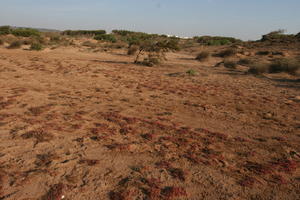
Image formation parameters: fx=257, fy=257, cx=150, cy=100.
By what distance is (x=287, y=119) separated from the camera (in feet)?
20.5

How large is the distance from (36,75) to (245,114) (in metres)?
8.31

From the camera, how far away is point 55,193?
10.4 feet

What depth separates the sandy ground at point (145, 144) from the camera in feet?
11.1

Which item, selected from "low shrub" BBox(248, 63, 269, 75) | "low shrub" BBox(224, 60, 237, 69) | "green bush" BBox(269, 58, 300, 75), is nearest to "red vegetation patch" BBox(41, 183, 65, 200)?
"low shrub" BBox(248, 63, 269, 75)

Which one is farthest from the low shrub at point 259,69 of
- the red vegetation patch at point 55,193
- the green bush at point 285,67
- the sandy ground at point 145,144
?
the red vegetation patch at point 55,193

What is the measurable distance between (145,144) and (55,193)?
185 cm

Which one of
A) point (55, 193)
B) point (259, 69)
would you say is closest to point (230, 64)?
point (259, 69)

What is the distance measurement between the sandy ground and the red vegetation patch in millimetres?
13

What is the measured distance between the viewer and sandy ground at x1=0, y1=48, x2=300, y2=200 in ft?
11.1

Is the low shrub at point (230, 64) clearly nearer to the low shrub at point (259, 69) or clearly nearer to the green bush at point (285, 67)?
the low shrub at point (259, 69)

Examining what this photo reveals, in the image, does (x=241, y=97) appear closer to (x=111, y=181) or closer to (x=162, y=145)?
(x=162, y=145)

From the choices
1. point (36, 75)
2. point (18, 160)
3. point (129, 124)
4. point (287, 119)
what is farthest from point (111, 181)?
point (36, 75)

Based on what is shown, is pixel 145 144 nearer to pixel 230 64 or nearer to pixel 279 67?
pixel 279 67

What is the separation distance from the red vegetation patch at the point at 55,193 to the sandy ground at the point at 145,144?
0.01 m
